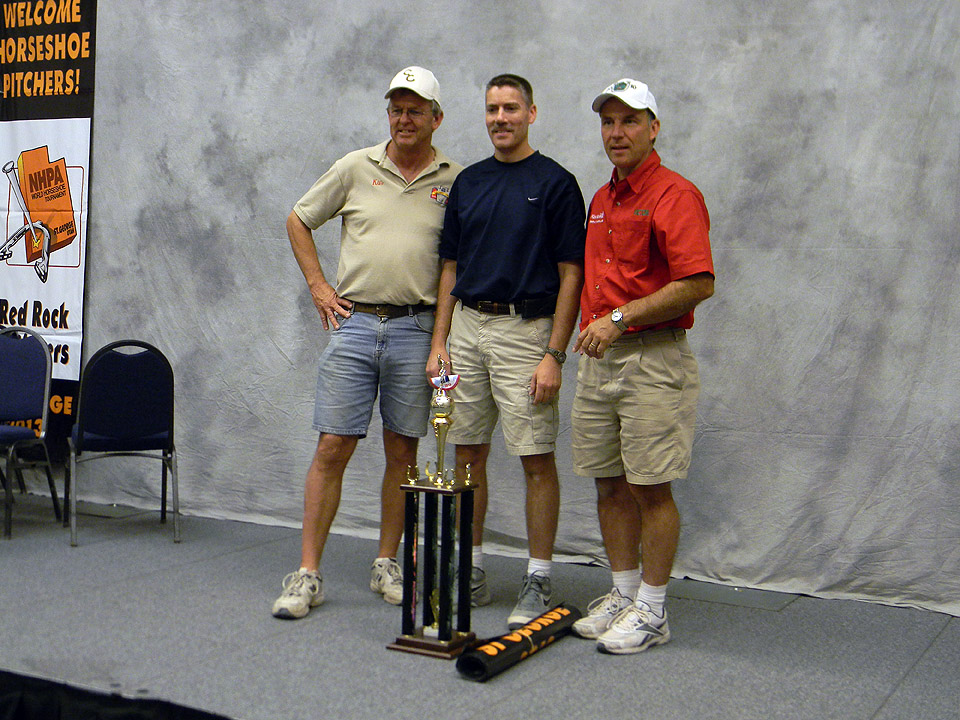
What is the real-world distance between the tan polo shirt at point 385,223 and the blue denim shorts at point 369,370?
81 mm

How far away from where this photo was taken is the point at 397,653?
2.65 m

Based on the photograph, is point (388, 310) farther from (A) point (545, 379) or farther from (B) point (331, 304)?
(A) point (545, 379)

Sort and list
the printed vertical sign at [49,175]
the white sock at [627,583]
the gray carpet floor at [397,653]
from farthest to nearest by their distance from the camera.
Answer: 1. the printed vertical sign at [49,175]
2. the white sock at [627,583]
3. the gray carpet floor at [397,653]

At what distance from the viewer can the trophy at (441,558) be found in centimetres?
264

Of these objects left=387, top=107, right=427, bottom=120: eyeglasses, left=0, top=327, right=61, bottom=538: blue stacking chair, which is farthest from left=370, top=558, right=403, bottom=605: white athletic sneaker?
left=0, top=327, right=61, bottom=538: blue stacking chair

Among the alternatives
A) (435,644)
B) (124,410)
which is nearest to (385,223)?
(435,644)

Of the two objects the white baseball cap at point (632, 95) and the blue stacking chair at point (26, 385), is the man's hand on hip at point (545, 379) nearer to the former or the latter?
the white baseball cap at point (632, 95)

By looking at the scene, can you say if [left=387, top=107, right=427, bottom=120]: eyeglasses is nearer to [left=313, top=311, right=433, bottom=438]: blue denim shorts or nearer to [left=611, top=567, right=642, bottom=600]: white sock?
[left=313, top=311, right=433, bottom=438]: blue denim shorts

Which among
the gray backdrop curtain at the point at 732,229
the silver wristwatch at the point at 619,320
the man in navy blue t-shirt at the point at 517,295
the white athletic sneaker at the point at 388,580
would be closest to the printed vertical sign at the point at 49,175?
the gray backdrop curtain at the point at 732,229

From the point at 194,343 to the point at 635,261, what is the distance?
242 cm

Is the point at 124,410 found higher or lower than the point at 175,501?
higher

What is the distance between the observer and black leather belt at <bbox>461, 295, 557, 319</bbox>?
9.63ft

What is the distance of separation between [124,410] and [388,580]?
55.6 inches

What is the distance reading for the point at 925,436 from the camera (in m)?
3.21
